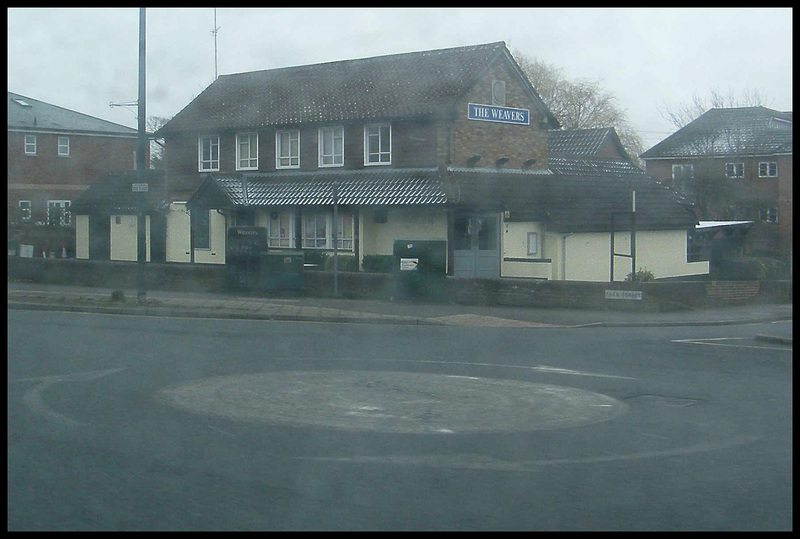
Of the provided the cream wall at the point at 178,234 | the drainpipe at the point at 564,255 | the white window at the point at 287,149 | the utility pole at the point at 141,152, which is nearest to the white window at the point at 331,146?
the white window at the point at 287,149

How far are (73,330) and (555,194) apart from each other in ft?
55.9

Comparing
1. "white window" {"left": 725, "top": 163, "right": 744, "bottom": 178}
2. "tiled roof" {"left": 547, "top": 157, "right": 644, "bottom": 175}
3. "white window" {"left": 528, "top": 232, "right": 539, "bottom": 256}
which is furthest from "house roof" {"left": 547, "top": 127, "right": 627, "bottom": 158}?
"white window" {"left": 528, "top": 232, "right": 539, "bottom": 256}

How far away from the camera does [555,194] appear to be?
28250 millimetres

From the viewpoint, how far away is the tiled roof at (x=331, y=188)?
26070 millimetres

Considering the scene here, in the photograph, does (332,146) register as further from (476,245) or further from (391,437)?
(391,437)

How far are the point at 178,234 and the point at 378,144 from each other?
857cm

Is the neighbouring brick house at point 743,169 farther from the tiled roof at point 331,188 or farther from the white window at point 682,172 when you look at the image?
the tiled roof at point 331,188

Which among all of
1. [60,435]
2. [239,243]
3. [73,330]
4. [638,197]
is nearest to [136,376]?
[60,435]

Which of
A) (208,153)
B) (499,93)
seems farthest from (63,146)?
(208,153)

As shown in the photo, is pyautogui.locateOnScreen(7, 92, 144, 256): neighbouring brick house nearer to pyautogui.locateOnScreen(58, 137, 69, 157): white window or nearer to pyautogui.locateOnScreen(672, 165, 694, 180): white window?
pyautogui.locateOnScreen(58, 137, 69, 157): white window

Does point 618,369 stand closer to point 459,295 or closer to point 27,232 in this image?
point 459,295

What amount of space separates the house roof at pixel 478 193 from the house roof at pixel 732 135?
13.2ft

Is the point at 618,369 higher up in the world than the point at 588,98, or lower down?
lower down

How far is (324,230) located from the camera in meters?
28.7
